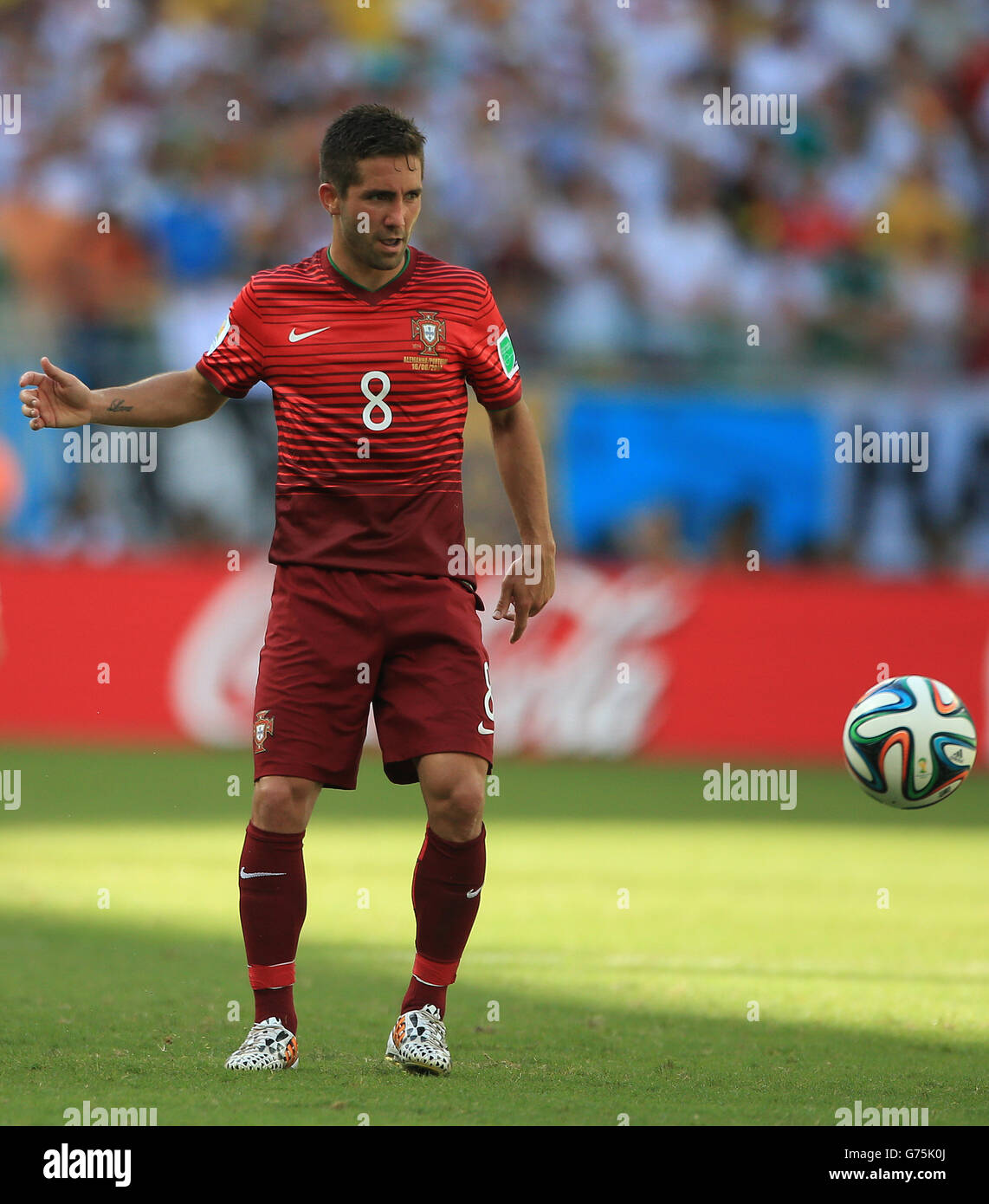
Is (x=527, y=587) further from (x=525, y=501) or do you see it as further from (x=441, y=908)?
(x=441, y=908)

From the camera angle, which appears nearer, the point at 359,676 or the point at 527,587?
the point at 359,676

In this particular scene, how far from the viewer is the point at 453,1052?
5211 mm

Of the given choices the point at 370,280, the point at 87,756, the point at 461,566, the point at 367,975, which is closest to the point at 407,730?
the point at 461,566

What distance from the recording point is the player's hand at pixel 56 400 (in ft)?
16.0

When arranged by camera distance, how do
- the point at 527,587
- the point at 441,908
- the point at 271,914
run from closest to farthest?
the point at 271,914 → the point at 441,908 → the point at 527,587

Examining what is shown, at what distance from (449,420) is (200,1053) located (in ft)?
5.96

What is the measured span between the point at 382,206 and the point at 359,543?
0.87 metres

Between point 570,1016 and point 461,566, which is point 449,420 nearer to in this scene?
point 461,566

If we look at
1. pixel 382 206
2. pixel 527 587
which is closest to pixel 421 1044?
pixel 527 587

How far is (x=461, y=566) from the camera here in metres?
5.04

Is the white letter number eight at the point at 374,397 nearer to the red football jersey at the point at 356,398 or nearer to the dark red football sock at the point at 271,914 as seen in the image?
the red football jersey at the point at 356,398

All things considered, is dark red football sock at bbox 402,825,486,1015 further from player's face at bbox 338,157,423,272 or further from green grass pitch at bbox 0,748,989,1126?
player's face at bbox 338,157,423,272

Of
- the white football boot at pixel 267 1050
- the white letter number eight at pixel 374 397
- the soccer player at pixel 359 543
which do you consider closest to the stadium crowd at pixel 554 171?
the soccer player at pixel 359 543

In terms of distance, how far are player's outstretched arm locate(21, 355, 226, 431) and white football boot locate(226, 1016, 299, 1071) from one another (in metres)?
1.59
